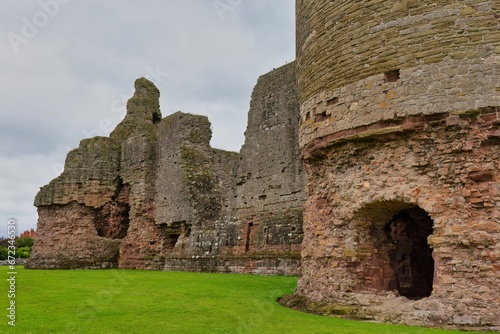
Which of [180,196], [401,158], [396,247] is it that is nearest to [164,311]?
[401,158]

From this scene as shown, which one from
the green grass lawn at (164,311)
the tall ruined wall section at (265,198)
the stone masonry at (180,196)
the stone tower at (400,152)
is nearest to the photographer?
the green grass lawn at (164,311)

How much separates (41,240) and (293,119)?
1504 centimetres

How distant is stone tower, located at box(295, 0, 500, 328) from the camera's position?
26.0ft

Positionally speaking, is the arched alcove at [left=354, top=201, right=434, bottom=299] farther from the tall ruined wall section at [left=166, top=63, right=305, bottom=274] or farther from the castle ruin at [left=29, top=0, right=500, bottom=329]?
the tall ruined wall section at [left=166, top=63, right=305, bottom=274]

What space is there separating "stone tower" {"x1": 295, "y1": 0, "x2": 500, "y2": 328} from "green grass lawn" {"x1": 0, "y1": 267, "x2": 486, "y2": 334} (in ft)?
3.08

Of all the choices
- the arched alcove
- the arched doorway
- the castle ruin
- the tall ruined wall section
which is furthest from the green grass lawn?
the tall ruined wall section

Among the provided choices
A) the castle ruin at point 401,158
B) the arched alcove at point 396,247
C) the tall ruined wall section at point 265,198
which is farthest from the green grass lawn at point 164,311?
the tall ruined wall section at point 265,198

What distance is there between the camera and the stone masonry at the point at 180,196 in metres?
17.6

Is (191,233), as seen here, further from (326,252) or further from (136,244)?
(326,252)

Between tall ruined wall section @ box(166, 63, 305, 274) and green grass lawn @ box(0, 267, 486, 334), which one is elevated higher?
→ tall ruined wall section @ box(166, 63, 305, 274)

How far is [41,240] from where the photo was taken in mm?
25984

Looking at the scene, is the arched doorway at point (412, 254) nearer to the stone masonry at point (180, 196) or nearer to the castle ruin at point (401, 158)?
the castle ruin at point (401, 158)

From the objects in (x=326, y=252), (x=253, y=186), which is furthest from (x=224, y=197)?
(x=326, y=252)

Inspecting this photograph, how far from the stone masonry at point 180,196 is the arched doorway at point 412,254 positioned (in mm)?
4033
